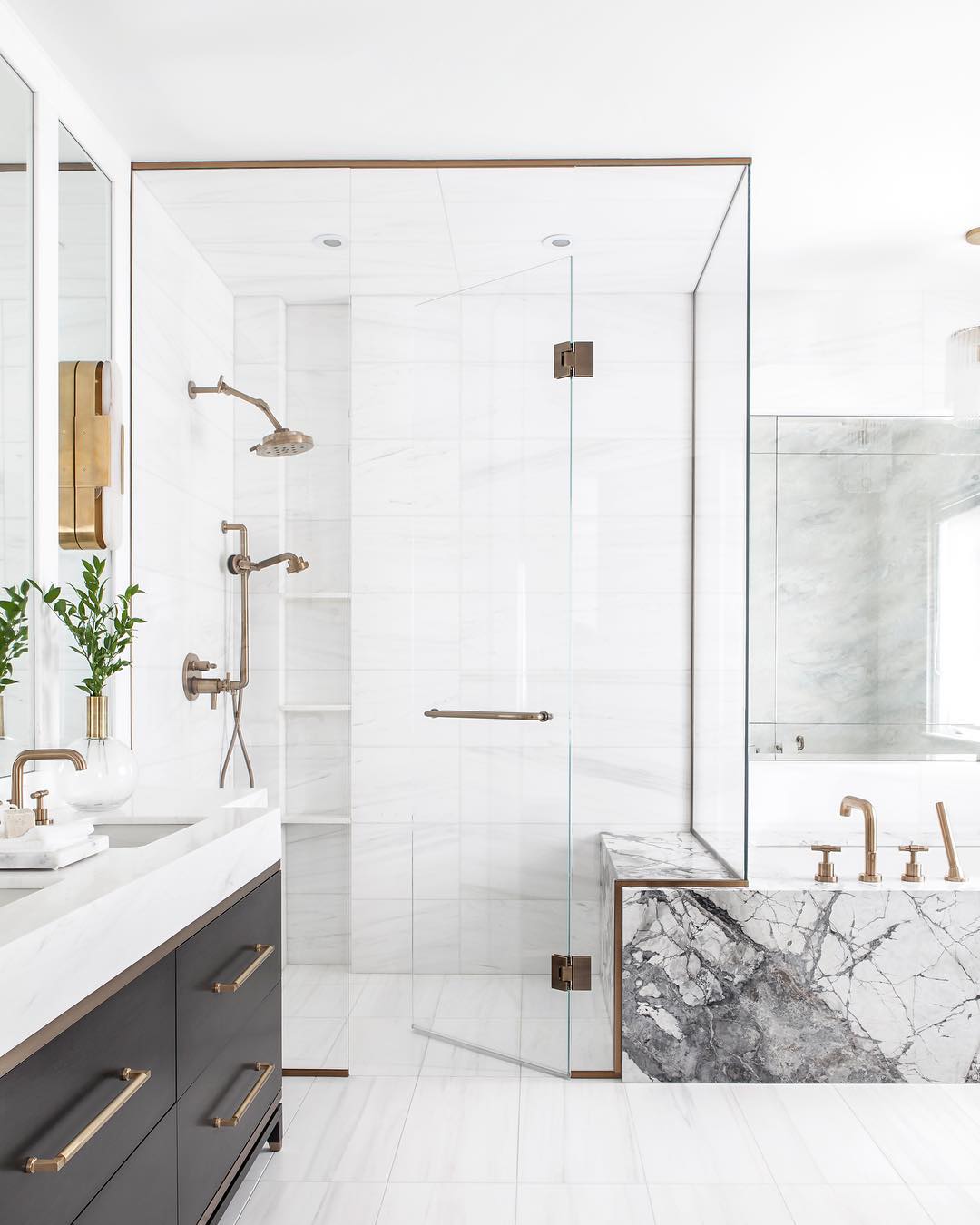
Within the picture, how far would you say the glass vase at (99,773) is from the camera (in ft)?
6.55

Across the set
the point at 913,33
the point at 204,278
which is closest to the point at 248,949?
the point at 204,278

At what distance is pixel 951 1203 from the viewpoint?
2131 mm

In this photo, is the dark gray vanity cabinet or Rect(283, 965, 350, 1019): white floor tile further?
Rect(283, 965, 350, 1019): white floor tile


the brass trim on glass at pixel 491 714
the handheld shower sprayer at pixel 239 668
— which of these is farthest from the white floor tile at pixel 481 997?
the handheld shower sprayer at pixel 239 668

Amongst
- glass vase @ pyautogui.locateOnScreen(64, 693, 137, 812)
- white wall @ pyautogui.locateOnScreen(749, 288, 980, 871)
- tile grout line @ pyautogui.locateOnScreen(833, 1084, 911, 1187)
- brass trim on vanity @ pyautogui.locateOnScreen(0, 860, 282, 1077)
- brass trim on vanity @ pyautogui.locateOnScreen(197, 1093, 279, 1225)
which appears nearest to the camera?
brass trim on vanity @ pyautogui.locateOnScreen(0, 860, 282, 1077)

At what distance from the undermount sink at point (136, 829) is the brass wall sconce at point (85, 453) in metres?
0.70

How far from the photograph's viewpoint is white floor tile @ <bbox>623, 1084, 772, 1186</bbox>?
2.26 metres

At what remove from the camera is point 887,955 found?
2748 mm

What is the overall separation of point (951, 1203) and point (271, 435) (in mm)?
2557

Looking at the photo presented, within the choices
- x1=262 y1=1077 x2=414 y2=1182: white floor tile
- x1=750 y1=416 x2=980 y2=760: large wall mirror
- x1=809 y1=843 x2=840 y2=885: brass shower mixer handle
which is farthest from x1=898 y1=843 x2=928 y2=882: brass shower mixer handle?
x1=262 y1=1077 x2=414 y2=1182: white floor tile

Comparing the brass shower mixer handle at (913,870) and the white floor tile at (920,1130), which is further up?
the brass shower mixer handle at (913,870)

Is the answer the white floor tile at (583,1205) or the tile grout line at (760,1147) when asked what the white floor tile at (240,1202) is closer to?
the white floor tile at (583,1205)

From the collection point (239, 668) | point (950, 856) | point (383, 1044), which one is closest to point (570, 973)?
point (383, 1044)

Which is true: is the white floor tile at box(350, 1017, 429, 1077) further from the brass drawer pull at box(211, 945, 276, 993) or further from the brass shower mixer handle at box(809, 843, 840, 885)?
the brass shower mixer handle at box(809, 843, 840, 885)
